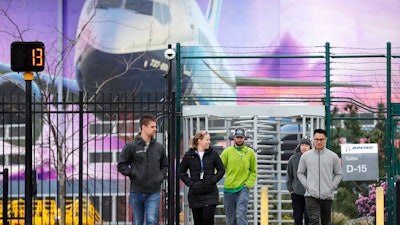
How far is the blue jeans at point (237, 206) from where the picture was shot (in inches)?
727

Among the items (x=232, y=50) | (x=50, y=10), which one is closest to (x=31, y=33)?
(x=50, y=10)

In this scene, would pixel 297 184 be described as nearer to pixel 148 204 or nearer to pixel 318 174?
pixel 318 174

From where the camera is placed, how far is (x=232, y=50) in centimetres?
3012

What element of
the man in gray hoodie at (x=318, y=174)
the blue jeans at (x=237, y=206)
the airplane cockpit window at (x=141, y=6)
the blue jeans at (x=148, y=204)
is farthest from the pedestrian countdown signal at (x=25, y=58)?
the airplane cockpit window at (x=141, y=6)

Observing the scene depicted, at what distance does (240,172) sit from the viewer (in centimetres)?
1839

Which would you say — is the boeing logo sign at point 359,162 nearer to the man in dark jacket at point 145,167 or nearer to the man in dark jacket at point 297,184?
the man in dark jacket at point 297,184

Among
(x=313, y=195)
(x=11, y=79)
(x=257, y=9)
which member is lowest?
(x=313, y=195)

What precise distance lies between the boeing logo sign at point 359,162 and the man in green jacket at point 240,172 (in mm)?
2688

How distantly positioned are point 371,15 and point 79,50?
8.18 m

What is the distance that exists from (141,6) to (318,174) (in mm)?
14917

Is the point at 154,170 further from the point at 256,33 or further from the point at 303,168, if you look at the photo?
the point at 256,33

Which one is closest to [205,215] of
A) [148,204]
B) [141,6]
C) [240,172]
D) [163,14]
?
[148,204]

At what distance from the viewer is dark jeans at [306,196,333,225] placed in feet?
55.4

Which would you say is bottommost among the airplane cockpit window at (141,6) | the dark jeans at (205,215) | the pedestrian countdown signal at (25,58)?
the dark jeans at (205,215)
